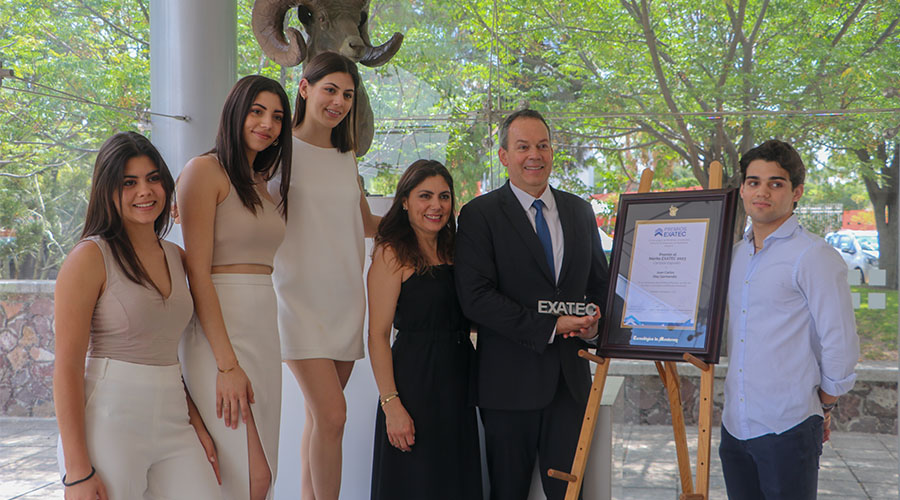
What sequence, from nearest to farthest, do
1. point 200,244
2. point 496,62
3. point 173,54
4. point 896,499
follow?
point 200,244, point 173,54, point 896,499, point 496,62

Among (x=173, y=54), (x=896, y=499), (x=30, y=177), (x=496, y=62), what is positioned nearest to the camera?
(x=173, y=54)

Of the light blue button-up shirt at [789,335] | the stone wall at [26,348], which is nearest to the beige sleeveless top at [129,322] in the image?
the light blue button-up shirt at [789,335]

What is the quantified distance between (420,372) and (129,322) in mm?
978

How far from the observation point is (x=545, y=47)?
6590 millimetres

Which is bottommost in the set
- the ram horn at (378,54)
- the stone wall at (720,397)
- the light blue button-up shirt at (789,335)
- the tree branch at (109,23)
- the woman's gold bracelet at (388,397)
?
the stone wall at (720,397)

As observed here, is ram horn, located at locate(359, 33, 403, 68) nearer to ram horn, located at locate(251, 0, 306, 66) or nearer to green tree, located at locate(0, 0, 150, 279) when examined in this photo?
ram horn, located at locate(251, 0, 306, 66)

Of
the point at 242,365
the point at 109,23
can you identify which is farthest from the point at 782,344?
the point at 109,23

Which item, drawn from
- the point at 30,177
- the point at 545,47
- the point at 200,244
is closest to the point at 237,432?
the point at 200,244

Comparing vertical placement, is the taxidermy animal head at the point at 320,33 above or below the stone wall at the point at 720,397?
above

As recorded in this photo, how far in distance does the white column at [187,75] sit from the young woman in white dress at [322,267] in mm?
1375

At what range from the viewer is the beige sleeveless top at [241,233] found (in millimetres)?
2109

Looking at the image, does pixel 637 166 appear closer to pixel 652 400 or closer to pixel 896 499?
pixel 652 400

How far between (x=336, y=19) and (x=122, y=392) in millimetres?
1945

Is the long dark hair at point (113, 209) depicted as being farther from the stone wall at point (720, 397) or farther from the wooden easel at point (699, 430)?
the stone wall at point (720, 397)
